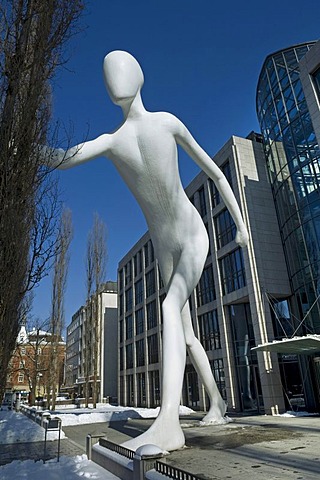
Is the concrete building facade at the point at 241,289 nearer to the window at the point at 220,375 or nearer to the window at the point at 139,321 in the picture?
the window at the point at 220,375

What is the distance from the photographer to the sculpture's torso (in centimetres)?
579

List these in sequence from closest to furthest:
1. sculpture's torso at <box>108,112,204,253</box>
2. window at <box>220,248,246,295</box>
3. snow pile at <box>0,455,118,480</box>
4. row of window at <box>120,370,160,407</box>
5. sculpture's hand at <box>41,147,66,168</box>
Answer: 1. sculpture's hand at <box>41,147,66,168</box>
2. snow pile at <box>0,455,118,480</box>
3. sculpture's torso at <box>108,112,204,253</box>
4. window at <box>220,248,246,295</box>
5. row of window at <box>120,370,160,407</box>

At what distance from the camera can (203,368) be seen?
23.6ft

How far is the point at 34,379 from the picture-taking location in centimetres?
2527

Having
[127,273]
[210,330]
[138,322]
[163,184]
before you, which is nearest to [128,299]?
[127,273]

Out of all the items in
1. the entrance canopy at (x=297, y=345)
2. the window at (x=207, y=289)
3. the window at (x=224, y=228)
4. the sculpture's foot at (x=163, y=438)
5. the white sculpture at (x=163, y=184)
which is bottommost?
the sculpture's foot at (x=163, y=438)

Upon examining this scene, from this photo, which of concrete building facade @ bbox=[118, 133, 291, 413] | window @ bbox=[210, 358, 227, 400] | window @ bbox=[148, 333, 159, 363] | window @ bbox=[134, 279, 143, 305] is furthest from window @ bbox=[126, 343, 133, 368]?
window @ bbox=[210, 358, 227, 400]

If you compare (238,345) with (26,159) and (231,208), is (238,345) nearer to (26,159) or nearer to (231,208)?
(231,208)

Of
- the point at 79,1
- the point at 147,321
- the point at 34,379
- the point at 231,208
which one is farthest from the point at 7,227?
the point at 147,321

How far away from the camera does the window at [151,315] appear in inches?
1148

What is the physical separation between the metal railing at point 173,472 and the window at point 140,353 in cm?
2839

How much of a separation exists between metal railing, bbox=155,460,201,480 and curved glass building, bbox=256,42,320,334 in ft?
42.6

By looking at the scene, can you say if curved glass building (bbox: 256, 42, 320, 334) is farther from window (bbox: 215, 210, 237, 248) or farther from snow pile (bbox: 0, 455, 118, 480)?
snow pile (bbox: 0, 455, 118, 480)

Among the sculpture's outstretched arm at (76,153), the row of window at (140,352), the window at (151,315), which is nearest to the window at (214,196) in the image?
the window at (151,315)
